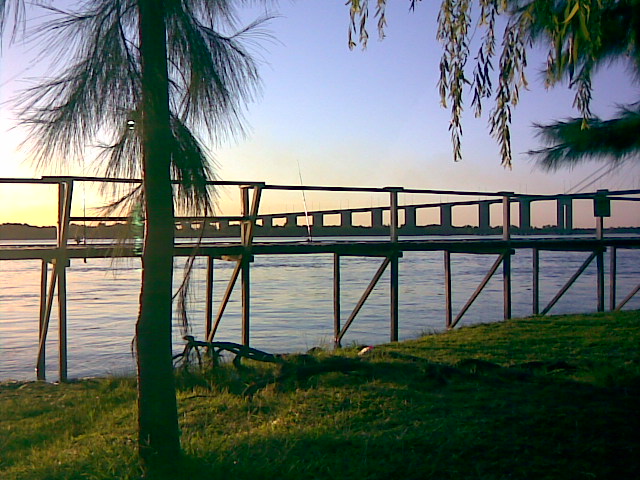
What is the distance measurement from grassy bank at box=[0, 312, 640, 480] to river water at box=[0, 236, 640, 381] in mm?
898

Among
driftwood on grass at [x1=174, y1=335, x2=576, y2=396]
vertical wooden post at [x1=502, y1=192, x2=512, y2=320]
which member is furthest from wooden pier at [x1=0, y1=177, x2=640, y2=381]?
driftwood on grass at [x1=174, y1=335, x2=576, y2=396]

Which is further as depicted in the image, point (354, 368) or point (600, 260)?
point (600, 260)

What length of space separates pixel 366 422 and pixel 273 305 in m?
16.2

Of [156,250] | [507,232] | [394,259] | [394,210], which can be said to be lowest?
[156,250]

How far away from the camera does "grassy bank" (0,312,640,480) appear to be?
4.20 meters

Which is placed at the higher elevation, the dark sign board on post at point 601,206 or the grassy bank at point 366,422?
the dark sign board on post at point 601,206

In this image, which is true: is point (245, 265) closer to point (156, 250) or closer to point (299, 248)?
point (299, 248)

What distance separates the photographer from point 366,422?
4965mm

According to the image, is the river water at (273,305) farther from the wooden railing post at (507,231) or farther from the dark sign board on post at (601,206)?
the dark sign board on post at (601,206)

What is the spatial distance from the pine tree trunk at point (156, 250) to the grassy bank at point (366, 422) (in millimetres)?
228

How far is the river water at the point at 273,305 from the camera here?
1337 centimetres

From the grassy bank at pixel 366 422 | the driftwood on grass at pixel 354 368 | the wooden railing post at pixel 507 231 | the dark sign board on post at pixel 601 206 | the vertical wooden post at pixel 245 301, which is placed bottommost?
the grassy bank at pixel 366 422

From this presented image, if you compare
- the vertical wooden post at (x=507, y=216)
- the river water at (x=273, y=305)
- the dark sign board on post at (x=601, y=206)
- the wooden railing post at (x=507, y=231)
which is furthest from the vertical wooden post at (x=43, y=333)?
the dark sign board on post at (x=601, y=206)

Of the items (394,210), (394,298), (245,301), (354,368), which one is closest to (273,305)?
(394,298)
